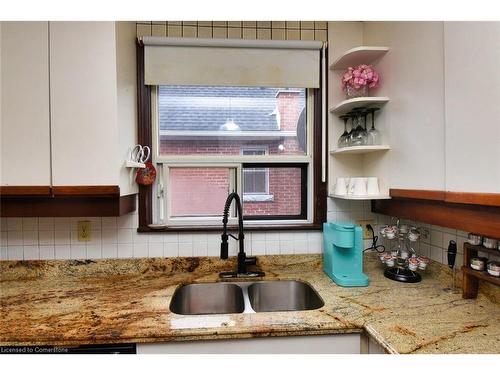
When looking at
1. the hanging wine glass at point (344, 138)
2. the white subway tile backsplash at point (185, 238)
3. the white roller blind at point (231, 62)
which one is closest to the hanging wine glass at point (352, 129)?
the hanging wine glass at point (344, 138)

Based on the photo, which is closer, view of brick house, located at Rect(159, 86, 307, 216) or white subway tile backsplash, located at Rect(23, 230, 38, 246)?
white subway tile backsplash, located at Rect(23, 230, 38, 246)

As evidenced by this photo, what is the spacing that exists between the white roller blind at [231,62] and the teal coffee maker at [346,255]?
33.9 inches

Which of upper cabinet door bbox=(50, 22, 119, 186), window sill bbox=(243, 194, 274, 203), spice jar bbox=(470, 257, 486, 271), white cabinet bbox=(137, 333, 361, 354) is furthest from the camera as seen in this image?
window sill bbox=(243, 194, 274, 203)

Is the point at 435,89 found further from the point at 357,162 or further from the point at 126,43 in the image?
the point at 126,43

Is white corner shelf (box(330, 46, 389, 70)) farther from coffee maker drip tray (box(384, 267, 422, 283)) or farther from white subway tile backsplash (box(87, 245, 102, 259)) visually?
white subway tile backsplash (box(87, 245, 102, 259))

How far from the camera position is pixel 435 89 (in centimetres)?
121

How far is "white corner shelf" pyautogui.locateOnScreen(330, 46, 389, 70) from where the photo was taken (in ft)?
4.97

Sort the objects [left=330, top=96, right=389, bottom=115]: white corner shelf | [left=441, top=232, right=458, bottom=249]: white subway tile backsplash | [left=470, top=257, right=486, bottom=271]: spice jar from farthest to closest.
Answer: [left=330, top=96, right=389, bottom=115]: white corner shelf → [left=441, top=232, right=458, bottom=249]: white subway tile backsplash → [left=470, top=257, right=486, bottom=271]: spice jar

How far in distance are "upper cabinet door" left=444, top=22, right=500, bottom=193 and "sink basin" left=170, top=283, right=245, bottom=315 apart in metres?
1.12

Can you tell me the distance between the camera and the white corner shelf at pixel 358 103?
150cm

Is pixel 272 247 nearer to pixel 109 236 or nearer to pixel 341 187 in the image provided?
pixel 341 187

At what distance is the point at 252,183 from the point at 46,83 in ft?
3.73

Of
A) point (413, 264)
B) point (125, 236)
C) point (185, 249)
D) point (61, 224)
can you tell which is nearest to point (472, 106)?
point (413, 264)

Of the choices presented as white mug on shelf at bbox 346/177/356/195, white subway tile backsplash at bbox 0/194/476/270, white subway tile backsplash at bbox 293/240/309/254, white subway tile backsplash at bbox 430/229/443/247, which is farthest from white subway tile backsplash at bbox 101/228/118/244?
white subway tile backsplash at bbox 430/229/443/247
